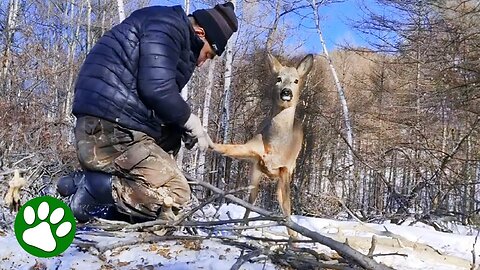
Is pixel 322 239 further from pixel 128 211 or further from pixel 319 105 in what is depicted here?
pixel 319 105

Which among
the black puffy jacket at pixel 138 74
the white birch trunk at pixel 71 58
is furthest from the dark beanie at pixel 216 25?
the white birch trunk at pixel 71 58

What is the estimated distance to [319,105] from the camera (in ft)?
67.7

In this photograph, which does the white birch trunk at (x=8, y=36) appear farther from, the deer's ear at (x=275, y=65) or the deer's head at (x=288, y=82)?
the deer's head at (x=288, y=82)

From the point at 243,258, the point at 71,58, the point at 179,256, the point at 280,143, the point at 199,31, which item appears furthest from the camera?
the point at 71,58

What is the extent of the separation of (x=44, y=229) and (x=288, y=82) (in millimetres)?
3411

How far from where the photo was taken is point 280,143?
16.1 ft

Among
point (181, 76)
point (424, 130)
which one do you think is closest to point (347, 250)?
point (181, 76)

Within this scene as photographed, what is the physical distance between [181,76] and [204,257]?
1147 mm

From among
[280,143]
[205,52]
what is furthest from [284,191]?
[205,52]

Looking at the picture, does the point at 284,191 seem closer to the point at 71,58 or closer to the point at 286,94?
the point at 286,94

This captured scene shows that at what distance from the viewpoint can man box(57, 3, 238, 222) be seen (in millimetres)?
3223

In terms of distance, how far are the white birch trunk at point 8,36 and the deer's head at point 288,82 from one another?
15939mm

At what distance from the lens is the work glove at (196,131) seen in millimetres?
3415

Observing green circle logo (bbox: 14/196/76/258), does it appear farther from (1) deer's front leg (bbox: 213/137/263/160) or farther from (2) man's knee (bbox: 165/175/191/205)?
(1) deer's front leg (bbox: 213/137/263/160)
